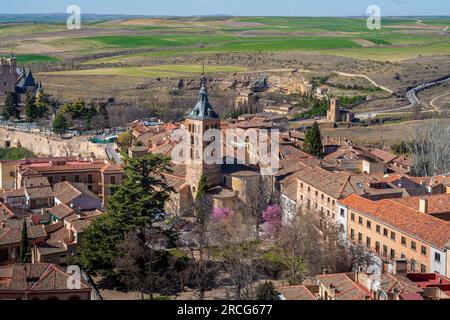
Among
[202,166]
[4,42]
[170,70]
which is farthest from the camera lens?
[4,42]

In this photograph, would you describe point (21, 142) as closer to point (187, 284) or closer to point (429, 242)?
point (187, 284)

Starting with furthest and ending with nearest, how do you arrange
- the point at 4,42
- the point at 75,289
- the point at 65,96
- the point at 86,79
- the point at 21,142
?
the point at 4,42, the point at 86,79, the point at 65,96, the point at 21,142, the point at 75,289

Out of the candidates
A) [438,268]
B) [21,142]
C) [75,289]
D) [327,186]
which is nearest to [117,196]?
[75,289]

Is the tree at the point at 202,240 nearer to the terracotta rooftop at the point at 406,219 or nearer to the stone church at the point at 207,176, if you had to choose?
the stone church at the point at 207,176

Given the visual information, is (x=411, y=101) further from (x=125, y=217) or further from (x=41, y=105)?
(x=125, y=217)

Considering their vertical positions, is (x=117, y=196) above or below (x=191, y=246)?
above

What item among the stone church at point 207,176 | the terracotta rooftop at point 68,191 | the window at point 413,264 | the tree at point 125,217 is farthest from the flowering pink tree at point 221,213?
the window at point 413,264

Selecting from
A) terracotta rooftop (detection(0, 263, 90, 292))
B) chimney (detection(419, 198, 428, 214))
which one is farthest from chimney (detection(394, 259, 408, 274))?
terracotta rooftop (detection(0, 263, 90, 292))

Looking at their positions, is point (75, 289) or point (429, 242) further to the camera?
point (429, 242)
